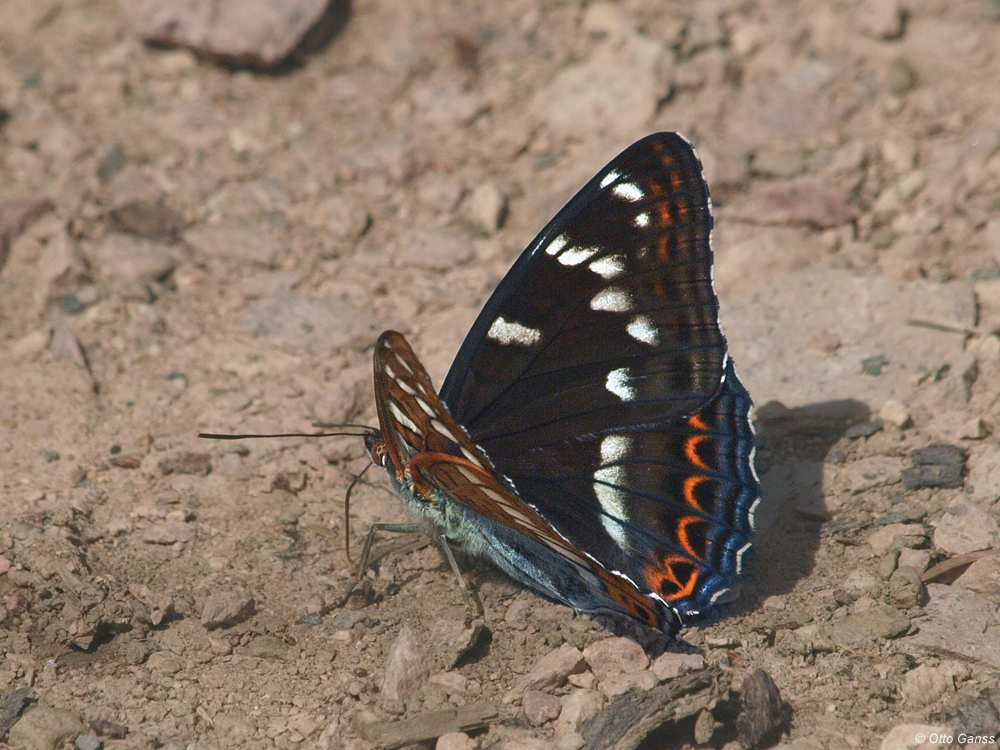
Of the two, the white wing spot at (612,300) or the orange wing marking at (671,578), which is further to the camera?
the white wing spot at (612,300)

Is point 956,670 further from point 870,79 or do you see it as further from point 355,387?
point 870,79

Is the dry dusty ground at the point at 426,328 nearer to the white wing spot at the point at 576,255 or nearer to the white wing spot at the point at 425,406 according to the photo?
the white wing spot at the point at 425,406

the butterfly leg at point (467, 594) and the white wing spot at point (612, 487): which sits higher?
the white wing spot at point (612, 487)

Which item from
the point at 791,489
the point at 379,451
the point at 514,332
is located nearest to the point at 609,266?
the point at 514,332

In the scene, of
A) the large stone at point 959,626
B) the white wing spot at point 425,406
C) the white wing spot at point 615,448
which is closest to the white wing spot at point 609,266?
the white wing spot at point 615,448

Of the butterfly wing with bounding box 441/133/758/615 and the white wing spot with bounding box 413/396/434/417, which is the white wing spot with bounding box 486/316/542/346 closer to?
the butterfly wing with bounding box 441/133/758/615

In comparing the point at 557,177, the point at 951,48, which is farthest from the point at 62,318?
the point at 951,48
